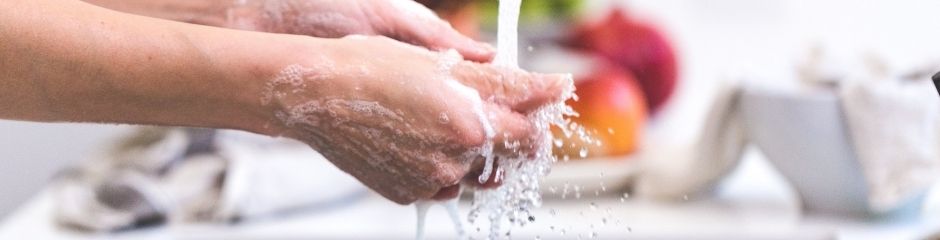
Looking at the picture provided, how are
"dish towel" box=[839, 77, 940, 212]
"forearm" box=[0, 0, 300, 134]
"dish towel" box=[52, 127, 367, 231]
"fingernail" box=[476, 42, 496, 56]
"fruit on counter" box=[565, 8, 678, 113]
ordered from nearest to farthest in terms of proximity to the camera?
"forearm" box=[0, 0, 300, 134], "fingernail" box=[476, 42, 496, 56], "dish towel" box=[839, 77, 940, 212], "dish towel" box=[52, 127, 367, 231], "fruit on counter" box=[565, 8, 678, 113]

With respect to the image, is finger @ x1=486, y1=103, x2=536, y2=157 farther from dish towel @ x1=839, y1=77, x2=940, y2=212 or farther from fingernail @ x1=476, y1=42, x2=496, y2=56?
dish towel @ x1=839, y1=77, x2=940, y2=212

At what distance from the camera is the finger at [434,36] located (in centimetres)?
58

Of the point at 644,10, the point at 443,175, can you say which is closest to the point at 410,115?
the point at 443,175

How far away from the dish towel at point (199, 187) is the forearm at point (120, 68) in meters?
0.33

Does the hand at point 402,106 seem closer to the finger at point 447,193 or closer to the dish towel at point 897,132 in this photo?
the finger at point 447,193

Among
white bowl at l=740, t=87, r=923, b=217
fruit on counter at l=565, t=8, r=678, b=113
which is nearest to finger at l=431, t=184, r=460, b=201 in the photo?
white bowl at l=740, t=87, r=923, b=217

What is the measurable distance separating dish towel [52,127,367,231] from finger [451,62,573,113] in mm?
354

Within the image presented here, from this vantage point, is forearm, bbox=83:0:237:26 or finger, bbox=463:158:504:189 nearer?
finger, bbox=463:158:504:189

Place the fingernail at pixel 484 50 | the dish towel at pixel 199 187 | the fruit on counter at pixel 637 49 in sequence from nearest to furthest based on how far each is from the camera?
the fingernail at pixel 484 50 → the dish towel at pixel 199 187 → the fruit on counter at pixel 637 49

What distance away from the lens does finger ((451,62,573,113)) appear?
1.64ft

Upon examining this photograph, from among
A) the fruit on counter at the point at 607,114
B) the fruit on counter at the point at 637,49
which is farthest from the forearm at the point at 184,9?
the fruit on counter at the point at 637,49

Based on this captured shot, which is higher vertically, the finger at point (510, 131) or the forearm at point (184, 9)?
the forearm at point (184, 9)

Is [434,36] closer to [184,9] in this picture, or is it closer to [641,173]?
[184,9]

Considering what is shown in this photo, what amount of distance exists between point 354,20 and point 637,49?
1.65 ft
